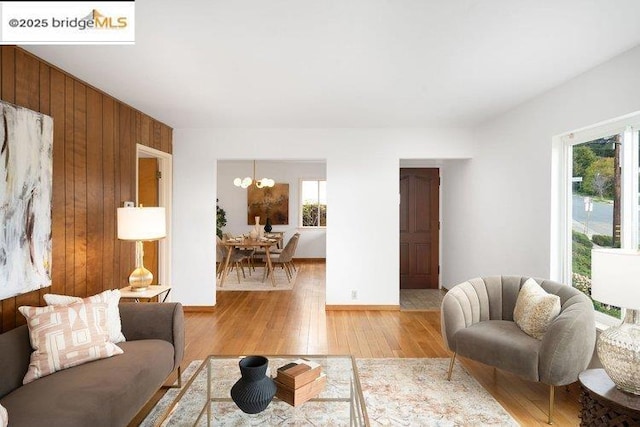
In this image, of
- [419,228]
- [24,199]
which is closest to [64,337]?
[24,199]

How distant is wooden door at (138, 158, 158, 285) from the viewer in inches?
181

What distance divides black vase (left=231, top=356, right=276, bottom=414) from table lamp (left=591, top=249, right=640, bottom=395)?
5.57 ft

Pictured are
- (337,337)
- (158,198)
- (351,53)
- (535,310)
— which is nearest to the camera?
(351,53)

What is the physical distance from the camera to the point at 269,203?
8844 mm

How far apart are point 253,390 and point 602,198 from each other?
2.85 metres

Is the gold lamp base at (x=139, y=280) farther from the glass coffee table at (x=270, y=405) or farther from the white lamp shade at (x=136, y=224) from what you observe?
the glass coffee table at (x=270, y=405)

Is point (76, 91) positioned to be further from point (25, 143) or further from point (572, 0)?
point (572, 0)

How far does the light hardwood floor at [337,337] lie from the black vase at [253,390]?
1.04 metres

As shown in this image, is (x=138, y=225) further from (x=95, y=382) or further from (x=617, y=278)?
(x=617, y=278)

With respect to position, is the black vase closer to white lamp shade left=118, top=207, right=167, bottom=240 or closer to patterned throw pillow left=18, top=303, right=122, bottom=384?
patterned throw pillow left=18, top=303, right=122, bottom=384

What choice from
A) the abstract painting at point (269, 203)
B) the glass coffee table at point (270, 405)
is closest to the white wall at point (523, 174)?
the glass coffee table at point (270, 405)

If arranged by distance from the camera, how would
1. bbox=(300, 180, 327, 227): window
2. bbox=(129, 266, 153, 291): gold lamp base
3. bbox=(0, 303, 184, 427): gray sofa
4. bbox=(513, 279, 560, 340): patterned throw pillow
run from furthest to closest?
bbox=(300, 180, 327, 227): window
bbox=(129, 266, 153, 291): gold lamp base
bbox=(513, 279, 560, 340): patterned throw pillow
bbox=(0, 303, 184, 427): gray sofa

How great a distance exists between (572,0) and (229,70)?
214cm

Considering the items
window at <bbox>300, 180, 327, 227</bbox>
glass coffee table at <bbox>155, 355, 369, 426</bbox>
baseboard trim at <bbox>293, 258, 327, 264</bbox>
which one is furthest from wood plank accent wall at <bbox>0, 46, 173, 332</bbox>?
window at <bbox>300, 180, 327, 227</bbox>
